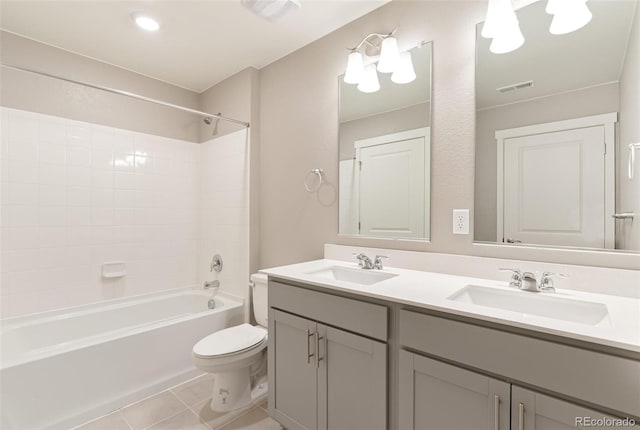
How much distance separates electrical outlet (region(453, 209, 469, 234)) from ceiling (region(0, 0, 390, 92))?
1326 millimetres

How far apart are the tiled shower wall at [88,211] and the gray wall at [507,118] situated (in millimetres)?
2603

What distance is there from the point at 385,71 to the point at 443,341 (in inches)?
56.7

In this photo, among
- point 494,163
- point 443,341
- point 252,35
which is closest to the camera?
point 443,341

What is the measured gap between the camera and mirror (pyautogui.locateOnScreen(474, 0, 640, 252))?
3.73ft

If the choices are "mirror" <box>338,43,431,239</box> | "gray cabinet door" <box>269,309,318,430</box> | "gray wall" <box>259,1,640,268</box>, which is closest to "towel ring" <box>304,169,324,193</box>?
"gray wall" <box>259,1,640,268</box>

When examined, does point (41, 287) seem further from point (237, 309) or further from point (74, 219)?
point (237, 309)

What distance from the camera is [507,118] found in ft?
4.55

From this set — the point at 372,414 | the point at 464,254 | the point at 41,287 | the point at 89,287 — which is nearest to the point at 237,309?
the point at 89,287

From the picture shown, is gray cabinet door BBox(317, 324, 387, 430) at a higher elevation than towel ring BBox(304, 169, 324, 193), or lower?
lower

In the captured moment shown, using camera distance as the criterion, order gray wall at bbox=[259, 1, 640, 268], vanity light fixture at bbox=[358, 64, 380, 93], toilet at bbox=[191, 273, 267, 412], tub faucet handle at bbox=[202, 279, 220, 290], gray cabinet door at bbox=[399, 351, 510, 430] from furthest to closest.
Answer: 1. tub faucet handle at bbox=[202, 279, 220, 290]
2. vanity light fixture at bbox=[358, 64, 380, 93]
3. toilet at bbox=[191, 273, 267, 412]
4. gray wall at bbox=[259, 1, 640, 268]
5. gray cabinet door at bbox=[399, 351, 510, 430]

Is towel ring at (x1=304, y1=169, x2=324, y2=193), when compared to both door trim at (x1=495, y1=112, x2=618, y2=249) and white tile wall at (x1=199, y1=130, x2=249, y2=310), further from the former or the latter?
door trim at (x1=495, y1=112, x2=618, y2=249)

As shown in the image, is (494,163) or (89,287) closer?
(494,163)

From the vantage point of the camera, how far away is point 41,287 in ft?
7.10

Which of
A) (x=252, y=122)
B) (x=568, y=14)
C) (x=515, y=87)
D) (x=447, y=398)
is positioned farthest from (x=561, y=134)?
(x=252, y=122)
